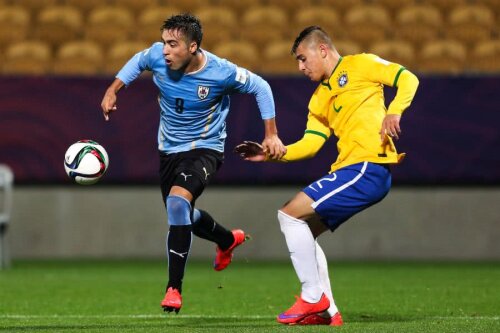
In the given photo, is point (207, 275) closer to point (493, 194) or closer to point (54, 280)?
point (54, 280)

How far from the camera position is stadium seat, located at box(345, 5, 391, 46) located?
→ 49.5ft

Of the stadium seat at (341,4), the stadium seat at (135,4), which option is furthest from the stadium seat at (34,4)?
the stadium seat at (341,4)

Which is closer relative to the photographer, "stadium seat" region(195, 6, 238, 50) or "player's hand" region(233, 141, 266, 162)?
"player's hand" region(233, 141, 266, 162)

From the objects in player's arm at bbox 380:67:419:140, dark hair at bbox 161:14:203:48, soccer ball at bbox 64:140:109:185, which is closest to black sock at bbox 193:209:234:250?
soccer ball at bbox 64:140:109:185

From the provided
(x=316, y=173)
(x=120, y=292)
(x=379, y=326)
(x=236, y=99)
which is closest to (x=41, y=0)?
(x=236, y=99)

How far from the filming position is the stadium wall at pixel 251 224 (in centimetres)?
1386

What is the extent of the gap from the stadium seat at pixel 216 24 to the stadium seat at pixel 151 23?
0.47m

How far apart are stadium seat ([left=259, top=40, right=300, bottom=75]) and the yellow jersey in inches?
263

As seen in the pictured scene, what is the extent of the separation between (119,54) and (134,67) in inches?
272

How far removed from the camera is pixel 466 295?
31.0ft

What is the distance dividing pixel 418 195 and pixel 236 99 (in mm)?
2539

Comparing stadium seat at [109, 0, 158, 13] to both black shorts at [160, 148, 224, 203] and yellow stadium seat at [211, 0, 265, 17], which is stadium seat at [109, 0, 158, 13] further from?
black shorts at [160, 148, 224, 203]

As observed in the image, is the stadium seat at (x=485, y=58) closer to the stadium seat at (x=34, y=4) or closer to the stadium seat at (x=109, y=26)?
the stadium seat at (x=109, y=26)

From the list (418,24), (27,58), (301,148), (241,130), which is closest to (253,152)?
(301,148)
